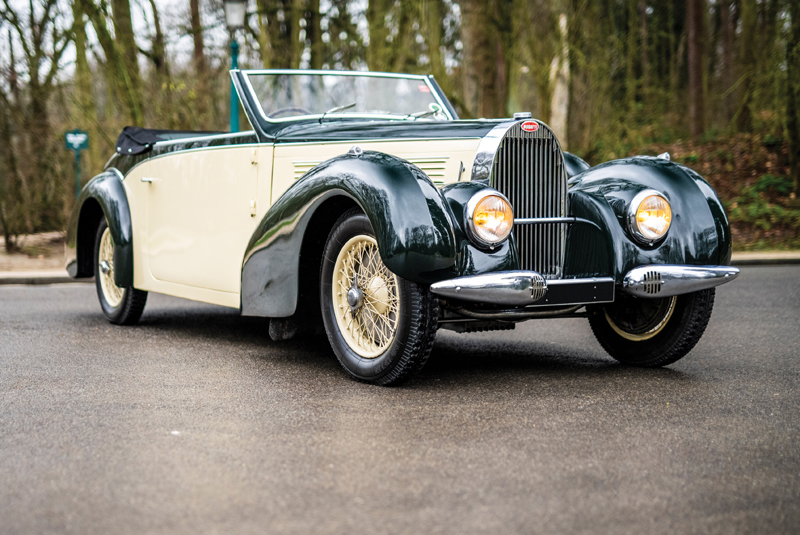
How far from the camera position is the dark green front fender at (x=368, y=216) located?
4.29 m

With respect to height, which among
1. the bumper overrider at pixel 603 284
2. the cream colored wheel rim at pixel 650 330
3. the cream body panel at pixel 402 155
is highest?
the cream body panel at pixel 402 155

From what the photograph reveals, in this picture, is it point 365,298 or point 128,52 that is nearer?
point 365,298

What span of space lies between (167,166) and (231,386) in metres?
2.54

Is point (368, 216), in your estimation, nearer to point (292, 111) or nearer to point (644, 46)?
point (292, 111)

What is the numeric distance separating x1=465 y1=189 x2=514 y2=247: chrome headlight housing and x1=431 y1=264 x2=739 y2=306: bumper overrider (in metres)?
0.19

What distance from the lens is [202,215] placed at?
6.22 metres

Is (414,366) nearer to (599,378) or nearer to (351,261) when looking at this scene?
(351,261)

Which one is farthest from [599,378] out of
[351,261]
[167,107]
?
[167,107]

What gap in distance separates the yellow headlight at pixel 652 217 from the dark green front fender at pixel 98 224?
4.01 meters

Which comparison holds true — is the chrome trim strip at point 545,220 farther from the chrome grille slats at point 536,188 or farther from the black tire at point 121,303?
the black tire at point 121,303

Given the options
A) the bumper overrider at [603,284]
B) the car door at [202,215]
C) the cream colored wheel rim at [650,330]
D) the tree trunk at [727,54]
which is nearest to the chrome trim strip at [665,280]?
the bumper overrider at [603,284]

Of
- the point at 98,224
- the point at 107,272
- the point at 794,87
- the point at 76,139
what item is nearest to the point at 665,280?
the point at 107,272

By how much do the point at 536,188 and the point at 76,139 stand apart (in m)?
10.9

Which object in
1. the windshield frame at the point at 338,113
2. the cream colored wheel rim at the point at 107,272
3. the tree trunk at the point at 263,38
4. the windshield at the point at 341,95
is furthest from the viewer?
the tree trunk at the point at 263,38
